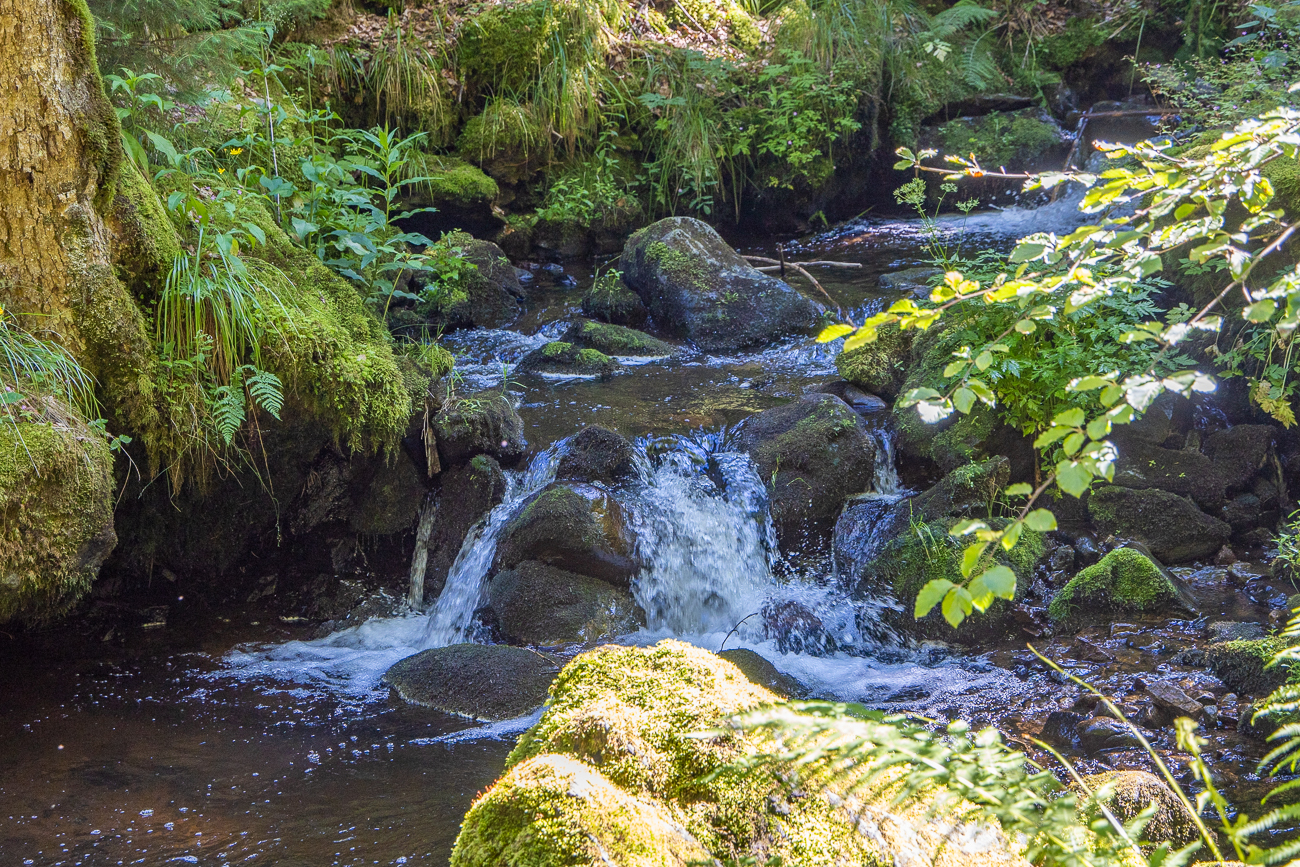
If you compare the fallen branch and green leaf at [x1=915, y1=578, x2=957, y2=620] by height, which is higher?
the fallen branch

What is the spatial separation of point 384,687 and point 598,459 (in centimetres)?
206

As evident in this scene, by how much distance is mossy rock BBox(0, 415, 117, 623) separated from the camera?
3.29 m

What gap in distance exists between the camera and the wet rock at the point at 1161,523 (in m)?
5.23

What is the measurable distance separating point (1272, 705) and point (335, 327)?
15.1 feet

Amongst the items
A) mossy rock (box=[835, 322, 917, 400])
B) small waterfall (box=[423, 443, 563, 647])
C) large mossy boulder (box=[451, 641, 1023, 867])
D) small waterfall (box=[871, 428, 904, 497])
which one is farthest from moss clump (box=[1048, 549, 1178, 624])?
large mossy boulder (box=[451, 641, 1023, 867])

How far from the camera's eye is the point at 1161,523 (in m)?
5.27

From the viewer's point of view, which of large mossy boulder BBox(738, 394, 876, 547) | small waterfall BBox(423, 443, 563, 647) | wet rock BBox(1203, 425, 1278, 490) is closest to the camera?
small waterfall BBox(423, 443, 563, 647)

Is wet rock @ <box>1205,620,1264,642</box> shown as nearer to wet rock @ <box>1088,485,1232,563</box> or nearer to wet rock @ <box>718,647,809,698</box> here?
wet rock @ <box>1088,485,1232,563</box>

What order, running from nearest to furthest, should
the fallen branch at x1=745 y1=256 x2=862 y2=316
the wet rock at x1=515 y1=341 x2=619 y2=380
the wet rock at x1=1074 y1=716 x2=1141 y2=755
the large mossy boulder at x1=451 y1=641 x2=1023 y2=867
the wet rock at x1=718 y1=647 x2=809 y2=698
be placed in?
the large mossy boulder at x1=451 y1=641 x2=1023 y2=867 < the wet rock at x1=1074 y1=716 x2=1141 y2=755 < the wet rock at x1=718 y1=647 x2=809 y2=698 < the wet rock at x1=515 y1=341 x2=619 y2=380 < the fallen branch at x1=745 y1=256 x2=862 y2=316

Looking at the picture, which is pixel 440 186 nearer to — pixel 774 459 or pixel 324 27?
pixel 324 27

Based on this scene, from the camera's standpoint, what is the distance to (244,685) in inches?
174

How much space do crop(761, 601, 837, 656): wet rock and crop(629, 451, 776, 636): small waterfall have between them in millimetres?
225

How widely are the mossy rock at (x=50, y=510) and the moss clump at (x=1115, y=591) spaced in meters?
4.71

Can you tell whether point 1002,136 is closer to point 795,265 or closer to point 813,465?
point 795,265
